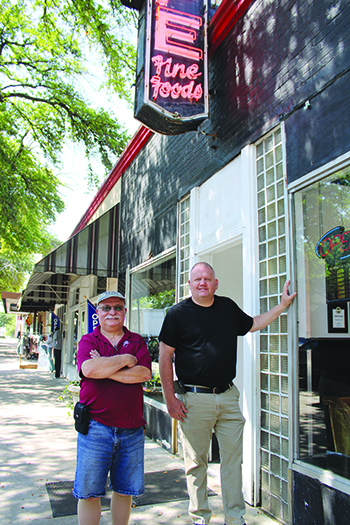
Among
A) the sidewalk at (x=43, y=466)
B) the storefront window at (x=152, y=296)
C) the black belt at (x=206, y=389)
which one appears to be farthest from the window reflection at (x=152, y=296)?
the black belt at (x=206, y=389)

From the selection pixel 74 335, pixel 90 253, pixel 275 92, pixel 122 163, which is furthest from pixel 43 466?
pixel 74 335

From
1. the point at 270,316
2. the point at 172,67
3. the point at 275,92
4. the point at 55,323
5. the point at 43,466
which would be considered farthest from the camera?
the point at 55,323

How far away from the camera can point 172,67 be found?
490cm

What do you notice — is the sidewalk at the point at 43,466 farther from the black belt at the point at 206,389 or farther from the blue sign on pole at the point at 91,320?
the blue sign on pole at the point at 91,320

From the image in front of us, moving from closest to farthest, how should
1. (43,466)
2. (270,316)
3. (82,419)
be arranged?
(82,419) < (270,316) < (43,466)

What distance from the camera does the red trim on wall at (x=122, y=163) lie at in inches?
321

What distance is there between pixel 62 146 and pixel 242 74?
11740 mm

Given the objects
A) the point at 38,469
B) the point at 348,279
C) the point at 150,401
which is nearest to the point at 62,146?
the point at 150,401

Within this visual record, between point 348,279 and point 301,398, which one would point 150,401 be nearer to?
point 301,398

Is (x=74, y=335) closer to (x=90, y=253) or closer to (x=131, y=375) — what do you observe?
(x=90, y=253)

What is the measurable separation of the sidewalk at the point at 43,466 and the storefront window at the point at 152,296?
79.8 inches

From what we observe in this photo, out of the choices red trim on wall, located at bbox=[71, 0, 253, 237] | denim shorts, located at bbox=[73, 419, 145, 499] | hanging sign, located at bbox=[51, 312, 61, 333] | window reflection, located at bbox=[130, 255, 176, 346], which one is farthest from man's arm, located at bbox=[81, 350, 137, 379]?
hanging sign, located at bbox=[51, 312, 61, 333]

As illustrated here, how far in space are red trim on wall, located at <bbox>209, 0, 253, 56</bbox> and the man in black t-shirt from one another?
10.7ft

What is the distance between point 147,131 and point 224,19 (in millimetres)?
3311
